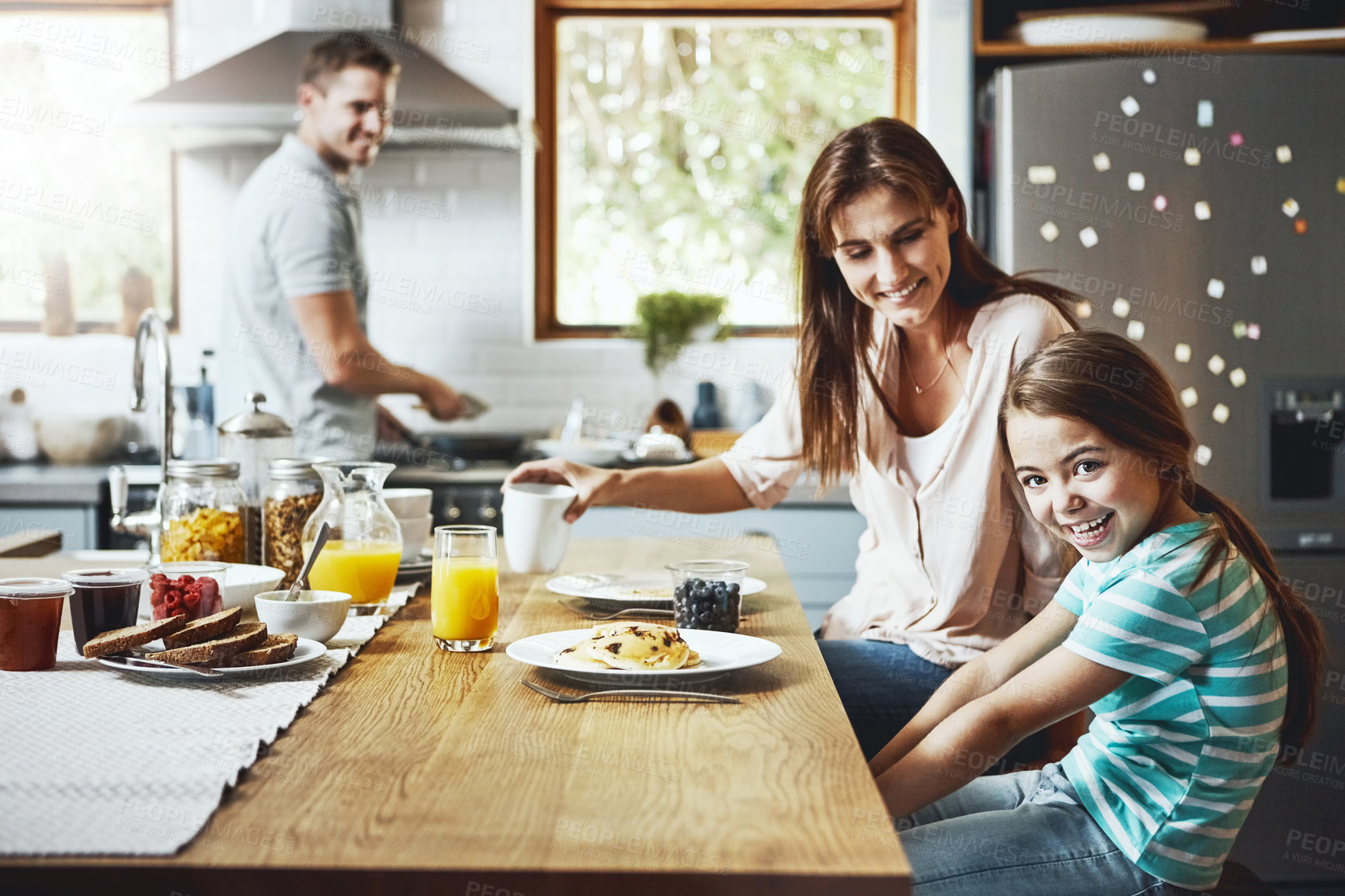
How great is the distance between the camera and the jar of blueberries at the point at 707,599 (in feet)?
4.82

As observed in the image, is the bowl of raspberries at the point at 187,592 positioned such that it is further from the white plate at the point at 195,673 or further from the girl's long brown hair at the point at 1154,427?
the girl's long brown hair at the point at 1154,427

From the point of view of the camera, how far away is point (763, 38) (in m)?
3.83

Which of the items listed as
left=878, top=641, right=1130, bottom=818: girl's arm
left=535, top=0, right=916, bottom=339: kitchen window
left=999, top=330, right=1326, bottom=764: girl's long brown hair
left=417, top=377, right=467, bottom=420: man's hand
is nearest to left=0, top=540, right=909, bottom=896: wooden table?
left=878, top=641, right=1130, bottom=818: girl's arm

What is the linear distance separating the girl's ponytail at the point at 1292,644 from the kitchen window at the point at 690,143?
2500 mm

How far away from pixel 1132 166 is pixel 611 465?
5.01ft

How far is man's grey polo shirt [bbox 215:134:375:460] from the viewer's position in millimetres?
2924

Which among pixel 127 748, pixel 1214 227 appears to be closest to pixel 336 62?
pixel 1214 227

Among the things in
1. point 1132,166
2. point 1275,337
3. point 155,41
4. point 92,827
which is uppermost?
point 155,41

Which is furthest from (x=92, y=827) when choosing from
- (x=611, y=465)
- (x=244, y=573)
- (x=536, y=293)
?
(x=536, y=293)

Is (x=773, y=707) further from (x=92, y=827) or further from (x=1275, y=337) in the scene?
(x=1275, y=337)

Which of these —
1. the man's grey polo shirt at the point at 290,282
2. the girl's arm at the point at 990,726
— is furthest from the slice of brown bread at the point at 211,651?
the man's grey polo shirt at the point at 290,282

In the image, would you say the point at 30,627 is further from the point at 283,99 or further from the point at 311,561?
the point at 283,99

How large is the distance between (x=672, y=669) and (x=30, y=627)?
688 millimetres

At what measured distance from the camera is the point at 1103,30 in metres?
3.11
